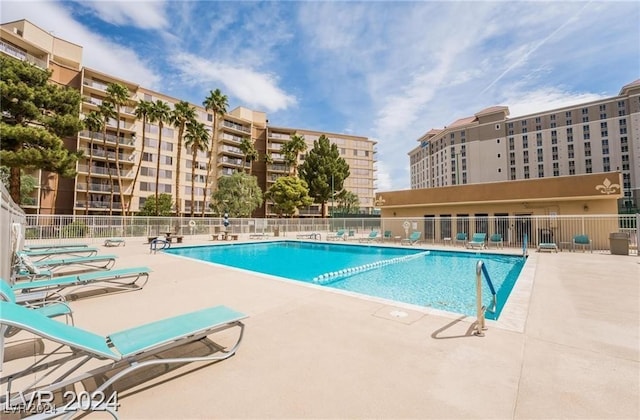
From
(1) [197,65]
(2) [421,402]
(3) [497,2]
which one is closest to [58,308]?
(2) [421,402]

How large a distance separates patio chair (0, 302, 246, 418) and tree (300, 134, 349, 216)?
43895mm

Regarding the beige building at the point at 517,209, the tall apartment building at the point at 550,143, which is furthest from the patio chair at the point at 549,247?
the tall apartment building at the point at 550,143

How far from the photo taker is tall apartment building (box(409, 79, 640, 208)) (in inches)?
2479

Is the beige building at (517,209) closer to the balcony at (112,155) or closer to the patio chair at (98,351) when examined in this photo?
the patio chair at (98,351)

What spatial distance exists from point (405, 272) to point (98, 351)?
11127 millimetres

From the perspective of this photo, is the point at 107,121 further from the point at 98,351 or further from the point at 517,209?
the point at 517,209

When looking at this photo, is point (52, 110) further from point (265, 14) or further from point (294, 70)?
point (265, 14)

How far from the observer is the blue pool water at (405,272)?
27.0 ft

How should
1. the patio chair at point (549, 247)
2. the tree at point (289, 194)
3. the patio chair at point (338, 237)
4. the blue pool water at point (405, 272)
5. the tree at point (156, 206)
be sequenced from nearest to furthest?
1. the blue pool water at point (405, 272)
2. the patio chair at point (549, 247)
3. the patio chair at point (338, 237)
4. the tree at point (156, 206)
5. the tree at point (289, 194)

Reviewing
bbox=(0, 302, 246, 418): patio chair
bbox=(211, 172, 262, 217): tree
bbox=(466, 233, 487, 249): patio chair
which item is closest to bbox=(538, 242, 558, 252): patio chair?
bbox=(466, 233, 487, 249): patio chair

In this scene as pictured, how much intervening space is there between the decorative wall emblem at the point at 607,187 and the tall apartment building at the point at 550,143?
65.6m

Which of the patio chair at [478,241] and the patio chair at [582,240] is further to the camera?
the patio chair at [478,241]

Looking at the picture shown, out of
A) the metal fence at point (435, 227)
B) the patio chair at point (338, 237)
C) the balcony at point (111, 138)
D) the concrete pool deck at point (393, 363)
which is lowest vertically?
the concrete pool deck at point (393, 363)

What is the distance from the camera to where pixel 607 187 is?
1584 cm
